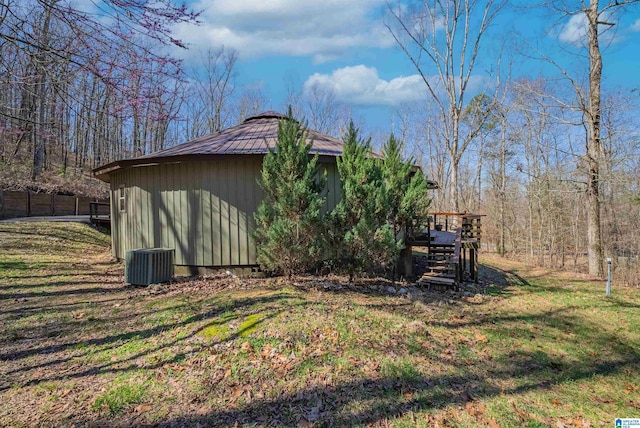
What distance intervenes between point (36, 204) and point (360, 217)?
2164 centimetres

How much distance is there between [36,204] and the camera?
66.2 ft

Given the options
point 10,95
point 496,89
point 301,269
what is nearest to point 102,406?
point 301,269

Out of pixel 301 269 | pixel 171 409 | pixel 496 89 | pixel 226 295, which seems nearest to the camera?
pixel 171 409

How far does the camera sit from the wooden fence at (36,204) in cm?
1906

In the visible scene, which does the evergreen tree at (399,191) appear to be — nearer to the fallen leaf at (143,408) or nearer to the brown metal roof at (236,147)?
the brown metal roof at (236,147)

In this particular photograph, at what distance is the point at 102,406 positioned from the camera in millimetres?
3328

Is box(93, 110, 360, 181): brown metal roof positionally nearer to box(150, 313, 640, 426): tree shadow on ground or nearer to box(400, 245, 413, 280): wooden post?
box(400, 245, 413, 280): wooden post

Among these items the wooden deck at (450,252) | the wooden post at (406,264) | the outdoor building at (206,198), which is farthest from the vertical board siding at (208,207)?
the wooden deck at (450,252)

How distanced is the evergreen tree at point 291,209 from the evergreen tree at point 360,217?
1.43 ft

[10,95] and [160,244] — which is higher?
[10,95]

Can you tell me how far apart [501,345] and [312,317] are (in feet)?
8.53

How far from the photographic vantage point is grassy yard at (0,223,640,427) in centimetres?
330

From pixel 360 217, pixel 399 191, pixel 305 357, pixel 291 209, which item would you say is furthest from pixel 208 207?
pixel 305 357

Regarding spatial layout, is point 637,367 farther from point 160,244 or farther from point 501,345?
point 160,244
